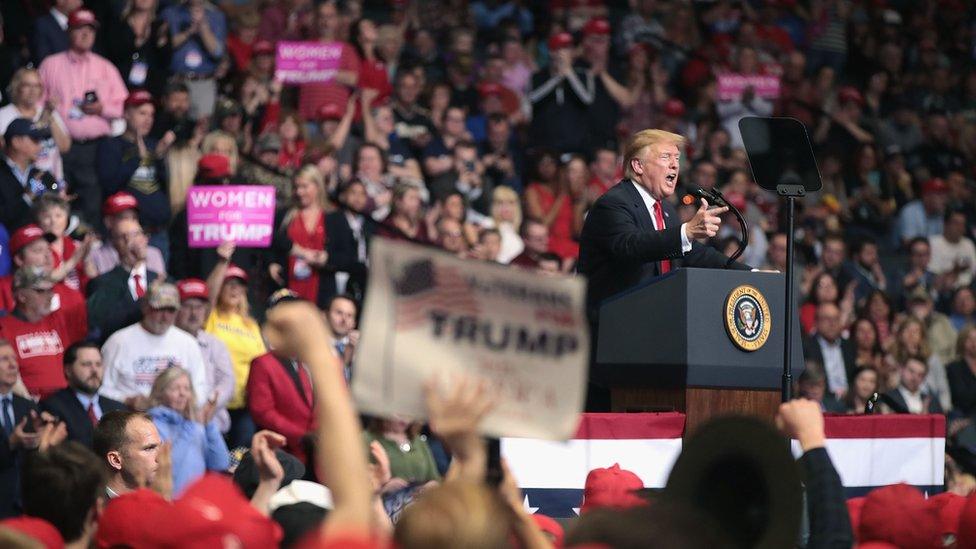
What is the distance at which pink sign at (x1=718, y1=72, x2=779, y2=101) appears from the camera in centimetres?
1569

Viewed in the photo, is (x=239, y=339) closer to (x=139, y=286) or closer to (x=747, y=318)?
(x=139, y=286)

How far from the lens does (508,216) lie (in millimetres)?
12930

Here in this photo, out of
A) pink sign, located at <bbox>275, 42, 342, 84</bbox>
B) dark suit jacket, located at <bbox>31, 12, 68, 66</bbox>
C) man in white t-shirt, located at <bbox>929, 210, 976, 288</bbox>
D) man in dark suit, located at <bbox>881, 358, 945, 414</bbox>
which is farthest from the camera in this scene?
man in white t-shirt, located at <bbox>929, 210, 976, 288</bbox>

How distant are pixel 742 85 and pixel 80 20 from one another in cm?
689

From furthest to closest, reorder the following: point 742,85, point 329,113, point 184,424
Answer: point 742,85 → point 329,113 → point 184,424

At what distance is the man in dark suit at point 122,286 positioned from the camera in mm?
9297

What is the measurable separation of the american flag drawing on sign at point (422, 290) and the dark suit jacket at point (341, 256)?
7.44 meters

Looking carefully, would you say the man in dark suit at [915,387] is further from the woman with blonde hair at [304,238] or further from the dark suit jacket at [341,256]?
the woman with blonde hair at [304,238]

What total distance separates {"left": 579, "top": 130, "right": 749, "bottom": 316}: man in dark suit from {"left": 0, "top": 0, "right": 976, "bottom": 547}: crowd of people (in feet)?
4.61

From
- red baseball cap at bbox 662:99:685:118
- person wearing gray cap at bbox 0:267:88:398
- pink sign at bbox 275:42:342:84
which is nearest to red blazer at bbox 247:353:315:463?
person wearing gray cap at bbox 0:267:88:398

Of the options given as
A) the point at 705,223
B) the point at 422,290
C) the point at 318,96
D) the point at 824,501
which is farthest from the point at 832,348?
the point at 422,290

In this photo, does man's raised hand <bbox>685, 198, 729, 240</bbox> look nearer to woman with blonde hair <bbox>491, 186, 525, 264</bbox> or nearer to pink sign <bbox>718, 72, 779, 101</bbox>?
woman with blonde hair <bbox>491, 186, 525, 264</bbox>

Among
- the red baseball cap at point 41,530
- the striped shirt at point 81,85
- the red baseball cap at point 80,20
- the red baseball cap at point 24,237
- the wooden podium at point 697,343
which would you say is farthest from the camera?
the red baseball cap at point 80,20

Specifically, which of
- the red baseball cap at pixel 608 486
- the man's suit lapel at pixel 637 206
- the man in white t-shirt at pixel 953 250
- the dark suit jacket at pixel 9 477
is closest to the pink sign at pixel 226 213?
the dark suit jacket at pixel 9 477
